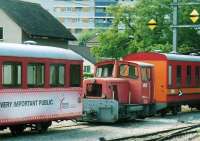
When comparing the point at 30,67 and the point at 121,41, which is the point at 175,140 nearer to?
the point at 30,67

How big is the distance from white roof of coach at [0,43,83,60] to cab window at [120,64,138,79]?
176 inches

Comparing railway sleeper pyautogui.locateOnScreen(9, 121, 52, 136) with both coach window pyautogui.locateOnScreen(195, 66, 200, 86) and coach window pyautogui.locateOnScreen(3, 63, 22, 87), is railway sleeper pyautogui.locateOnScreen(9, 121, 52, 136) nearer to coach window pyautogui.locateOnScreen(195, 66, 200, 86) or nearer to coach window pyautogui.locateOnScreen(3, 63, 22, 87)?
coach window pyautogui.locateOnScreen(3, 63, 22, 87)

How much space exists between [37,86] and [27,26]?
3566 centimetres

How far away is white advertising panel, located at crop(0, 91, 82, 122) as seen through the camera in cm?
1686

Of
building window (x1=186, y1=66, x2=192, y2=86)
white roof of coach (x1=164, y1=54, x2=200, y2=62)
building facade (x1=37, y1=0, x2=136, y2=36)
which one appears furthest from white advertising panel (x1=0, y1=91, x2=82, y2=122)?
building facade (x1=37, y1=0, x2=136, y2=36)

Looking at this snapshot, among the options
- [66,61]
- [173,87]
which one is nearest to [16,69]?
[66,61]

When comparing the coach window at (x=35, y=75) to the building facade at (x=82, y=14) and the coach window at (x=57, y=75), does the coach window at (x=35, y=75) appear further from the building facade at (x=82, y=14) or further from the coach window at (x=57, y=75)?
the building facade at (x=82, y=14)

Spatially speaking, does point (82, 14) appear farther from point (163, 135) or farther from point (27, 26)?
point (163, 135)

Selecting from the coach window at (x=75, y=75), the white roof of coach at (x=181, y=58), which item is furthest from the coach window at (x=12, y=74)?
the white roof of coach at (x=181, y=58)

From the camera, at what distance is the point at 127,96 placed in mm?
23719

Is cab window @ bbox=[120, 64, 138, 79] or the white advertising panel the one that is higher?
cab window @ bbox=[120, 64, 138, 79]

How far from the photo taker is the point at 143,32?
5028 centimetres

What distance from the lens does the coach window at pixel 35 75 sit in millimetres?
17703

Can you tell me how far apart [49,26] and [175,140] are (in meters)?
39.6
